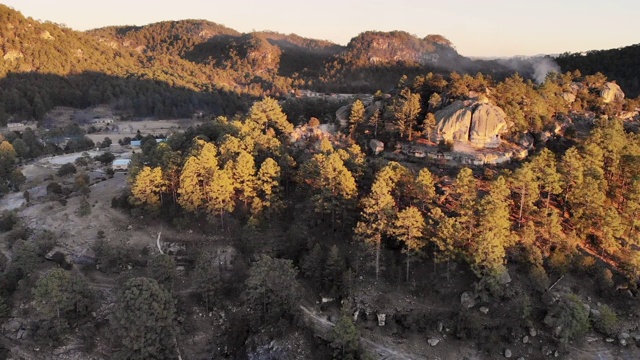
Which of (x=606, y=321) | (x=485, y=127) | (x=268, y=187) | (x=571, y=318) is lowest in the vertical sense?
(x=606, y=321)

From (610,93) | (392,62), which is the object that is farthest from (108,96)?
(610,93)

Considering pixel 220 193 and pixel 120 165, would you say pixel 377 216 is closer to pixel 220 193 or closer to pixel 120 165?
pixel 220 193

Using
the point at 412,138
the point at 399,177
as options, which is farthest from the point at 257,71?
the point at 399,177

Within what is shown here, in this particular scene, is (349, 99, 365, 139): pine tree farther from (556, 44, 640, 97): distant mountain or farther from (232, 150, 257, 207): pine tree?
(556, 44, 640, 97): distant mountain

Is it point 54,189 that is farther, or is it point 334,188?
point 54,189

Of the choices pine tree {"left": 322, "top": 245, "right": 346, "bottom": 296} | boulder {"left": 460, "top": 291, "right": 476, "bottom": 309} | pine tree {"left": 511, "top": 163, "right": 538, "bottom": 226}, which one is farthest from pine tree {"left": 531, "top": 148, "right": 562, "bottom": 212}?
pine tree {"left": 322, "top": 245, "right": 346, "bottom": 296}

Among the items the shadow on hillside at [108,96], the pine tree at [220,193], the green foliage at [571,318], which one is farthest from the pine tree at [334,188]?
the shadow on hillside at [108,96]
